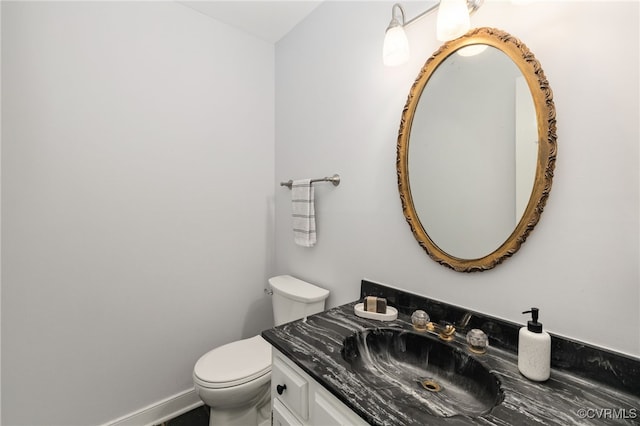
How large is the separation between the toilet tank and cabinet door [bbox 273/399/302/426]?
0.55 metres

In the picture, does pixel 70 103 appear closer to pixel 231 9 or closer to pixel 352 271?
pixel 231 9

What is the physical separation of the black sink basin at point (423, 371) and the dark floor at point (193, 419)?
1248 millimetres

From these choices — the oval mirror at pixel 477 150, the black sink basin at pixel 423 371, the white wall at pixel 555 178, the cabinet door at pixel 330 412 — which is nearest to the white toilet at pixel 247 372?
the white wall at pixel 555 178

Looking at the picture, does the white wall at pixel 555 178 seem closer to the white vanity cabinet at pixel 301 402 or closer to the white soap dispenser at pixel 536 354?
the white soap dispenser at pixel 536 354

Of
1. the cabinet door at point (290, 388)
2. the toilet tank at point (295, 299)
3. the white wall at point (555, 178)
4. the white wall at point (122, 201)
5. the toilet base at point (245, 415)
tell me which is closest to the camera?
the white wall at point (555, 178)

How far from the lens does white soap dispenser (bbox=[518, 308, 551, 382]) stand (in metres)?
0.72

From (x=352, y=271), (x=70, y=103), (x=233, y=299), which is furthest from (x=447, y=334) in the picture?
(x=70, y=103)

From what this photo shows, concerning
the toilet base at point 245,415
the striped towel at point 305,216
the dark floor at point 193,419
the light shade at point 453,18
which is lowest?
the dark floor at point 193,419

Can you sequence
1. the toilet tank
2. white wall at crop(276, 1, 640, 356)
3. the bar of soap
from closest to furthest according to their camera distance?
1. white wall at crop(276, 1, 640, 356)
2. the bar of soap
3. the toilet tank

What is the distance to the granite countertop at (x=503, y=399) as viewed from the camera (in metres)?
0.61

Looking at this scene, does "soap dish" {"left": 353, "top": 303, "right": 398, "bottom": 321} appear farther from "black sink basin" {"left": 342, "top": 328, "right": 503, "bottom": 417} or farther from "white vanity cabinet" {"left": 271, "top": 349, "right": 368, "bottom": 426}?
"white vanity cabinet" {"left": 271, "top": 349, "right": 368, "bottom": 426}

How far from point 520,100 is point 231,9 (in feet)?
5.40

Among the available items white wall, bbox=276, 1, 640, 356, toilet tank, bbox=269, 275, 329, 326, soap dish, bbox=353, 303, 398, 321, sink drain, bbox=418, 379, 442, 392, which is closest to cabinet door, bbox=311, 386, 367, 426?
sink drain, bbox=418, 379, 442, 392

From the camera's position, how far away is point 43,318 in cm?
130
